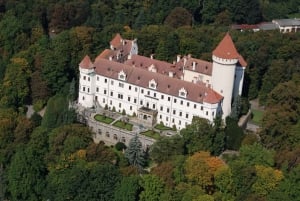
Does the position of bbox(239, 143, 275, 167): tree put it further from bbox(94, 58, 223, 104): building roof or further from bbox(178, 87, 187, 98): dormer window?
bbox(178, 87, 187, 98): dormer window

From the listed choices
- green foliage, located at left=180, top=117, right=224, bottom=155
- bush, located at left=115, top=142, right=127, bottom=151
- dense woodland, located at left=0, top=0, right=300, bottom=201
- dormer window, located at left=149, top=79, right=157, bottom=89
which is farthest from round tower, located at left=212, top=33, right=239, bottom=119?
bush, located at left=115, top=142, right=127, bottom=151

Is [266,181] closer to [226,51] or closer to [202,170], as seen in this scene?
[202,170]

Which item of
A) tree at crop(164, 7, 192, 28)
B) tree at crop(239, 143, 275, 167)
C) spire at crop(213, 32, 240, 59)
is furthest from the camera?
tree at crop(164, 7, 192, 28)

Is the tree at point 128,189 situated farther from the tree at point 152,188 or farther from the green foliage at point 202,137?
the green foliage at point 202,137

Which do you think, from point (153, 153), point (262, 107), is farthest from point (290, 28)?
point (153, 153)

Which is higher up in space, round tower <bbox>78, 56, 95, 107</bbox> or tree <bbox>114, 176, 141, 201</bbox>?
round tower <bbox>78, 56, 95, 107</bbox>

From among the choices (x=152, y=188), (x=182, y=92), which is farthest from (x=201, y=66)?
(x=152, y=188)
